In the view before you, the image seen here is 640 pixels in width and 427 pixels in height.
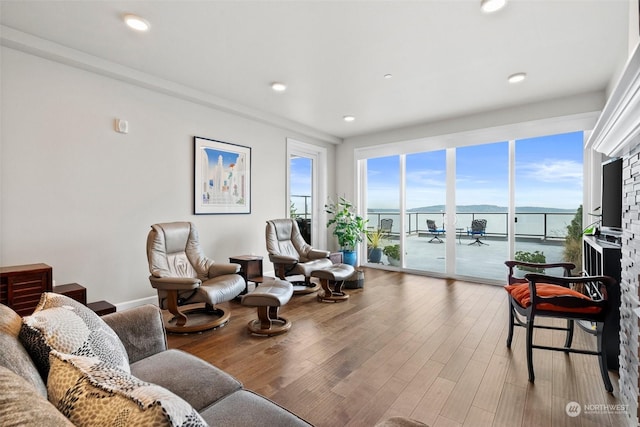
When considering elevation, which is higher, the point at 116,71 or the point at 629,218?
the point at 116,71

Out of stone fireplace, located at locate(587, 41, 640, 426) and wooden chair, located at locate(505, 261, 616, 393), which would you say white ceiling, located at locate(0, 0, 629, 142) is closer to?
stone fireplace, located at locate(587, 41, 640, 426)

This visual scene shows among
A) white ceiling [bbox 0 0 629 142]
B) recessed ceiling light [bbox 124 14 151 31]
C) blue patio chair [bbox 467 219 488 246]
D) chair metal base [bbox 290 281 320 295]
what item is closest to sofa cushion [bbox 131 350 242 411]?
white ceiling [bbox 0 0 629 142]

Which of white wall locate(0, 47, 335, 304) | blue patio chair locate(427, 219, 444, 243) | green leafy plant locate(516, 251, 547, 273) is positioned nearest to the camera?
white wall locate(0, 47, 335, 304)

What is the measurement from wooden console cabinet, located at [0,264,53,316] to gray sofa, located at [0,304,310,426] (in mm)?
1551

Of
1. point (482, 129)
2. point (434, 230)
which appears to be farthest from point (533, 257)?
point (482, 129)

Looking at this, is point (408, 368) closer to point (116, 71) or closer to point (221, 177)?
point (221, 177)

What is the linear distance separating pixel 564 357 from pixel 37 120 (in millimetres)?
4903

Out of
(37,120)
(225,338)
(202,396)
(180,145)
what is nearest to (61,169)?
(37,120)

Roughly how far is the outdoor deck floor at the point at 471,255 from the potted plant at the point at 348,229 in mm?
666

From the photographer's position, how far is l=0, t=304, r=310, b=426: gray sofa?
0.51 m

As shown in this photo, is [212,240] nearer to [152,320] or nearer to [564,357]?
[152,320]

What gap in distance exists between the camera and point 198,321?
3.10 metres

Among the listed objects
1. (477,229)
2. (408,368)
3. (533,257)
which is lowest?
(408,368)

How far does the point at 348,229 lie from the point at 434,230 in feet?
5.09
